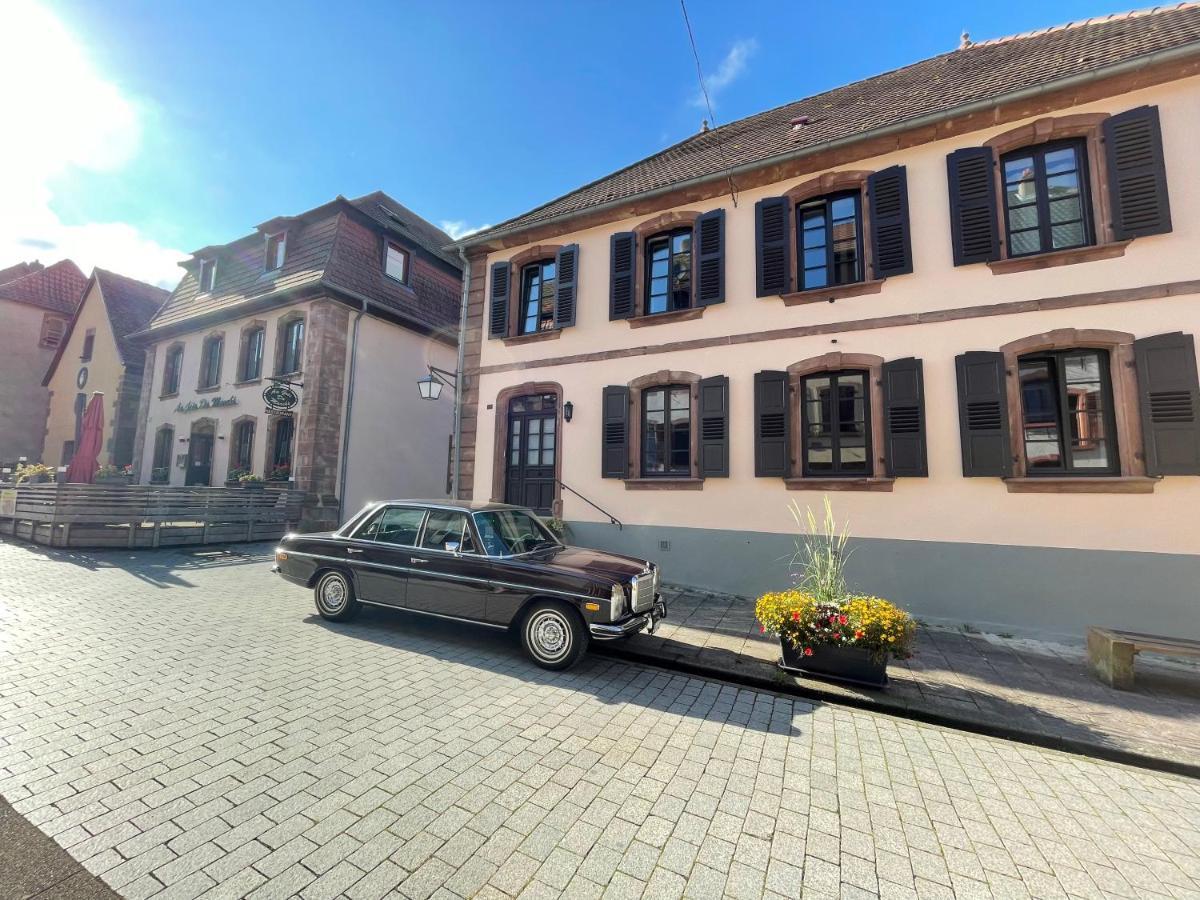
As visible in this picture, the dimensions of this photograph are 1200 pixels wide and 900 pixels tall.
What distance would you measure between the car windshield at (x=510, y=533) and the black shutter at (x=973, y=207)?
7161mm

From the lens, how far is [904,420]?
7324 mm

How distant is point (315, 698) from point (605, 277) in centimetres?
846

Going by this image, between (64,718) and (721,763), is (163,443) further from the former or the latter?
(721,763)

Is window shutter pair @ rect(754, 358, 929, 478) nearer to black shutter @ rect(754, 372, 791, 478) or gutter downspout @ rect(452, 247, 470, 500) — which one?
black shutter @ rect(754, 372, 791, 478)

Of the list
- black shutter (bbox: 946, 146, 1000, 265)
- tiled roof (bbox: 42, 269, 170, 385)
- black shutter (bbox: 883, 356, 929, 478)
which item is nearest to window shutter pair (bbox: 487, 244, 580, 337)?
black shutter (bbox: 883, 356, 929, 478)

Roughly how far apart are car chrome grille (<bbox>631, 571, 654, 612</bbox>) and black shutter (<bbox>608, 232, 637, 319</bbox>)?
5801mm

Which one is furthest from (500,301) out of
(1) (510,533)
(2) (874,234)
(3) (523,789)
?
(3) (523,789)

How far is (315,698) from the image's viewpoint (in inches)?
156

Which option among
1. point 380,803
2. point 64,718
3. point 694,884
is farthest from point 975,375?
point 64,718

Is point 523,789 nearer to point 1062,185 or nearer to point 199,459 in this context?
point 1062,185

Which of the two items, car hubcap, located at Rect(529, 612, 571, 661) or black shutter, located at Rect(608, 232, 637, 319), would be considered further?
black shutter, located at Rect(608, 232, 637, 319)

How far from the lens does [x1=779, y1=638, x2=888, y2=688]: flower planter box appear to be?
4609mm

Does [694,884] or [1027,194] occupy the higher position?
[1027,194]

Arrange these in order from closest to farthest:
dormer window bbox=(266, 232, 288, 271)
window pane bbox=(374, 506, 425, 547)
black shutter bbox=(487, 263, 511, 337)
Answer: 1. window pane bbox=(374, 506, 425, 547)
2. black shutter bbox=(487, 263, 511, 337)
3. dormer window bbox=(266, 232, 288, 271)
